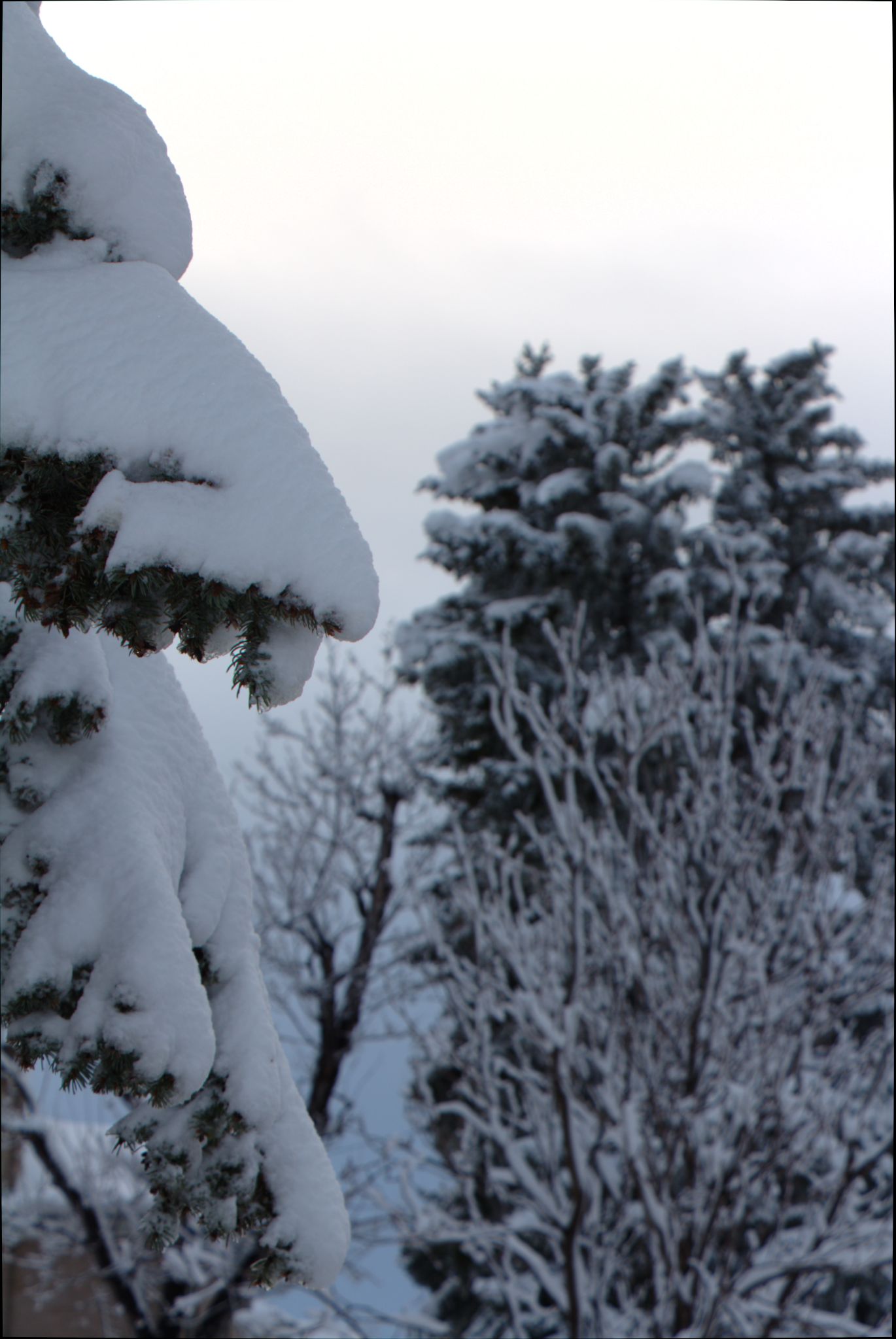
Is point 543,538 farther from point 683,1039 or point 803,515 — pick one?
point 683,1039

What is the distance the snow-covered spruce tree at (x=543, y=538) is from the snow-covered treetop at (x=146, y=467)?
12.1 metres

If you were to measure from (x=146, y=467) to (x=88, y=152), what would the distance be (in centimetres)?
68

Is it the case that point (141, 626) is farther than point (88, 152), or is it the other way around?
point (88, 152)

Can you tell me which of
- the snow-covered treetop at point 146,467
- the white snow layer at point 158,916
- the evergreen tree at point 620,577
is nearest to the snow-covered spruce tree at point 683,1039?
the evergreen tree at point 620,577

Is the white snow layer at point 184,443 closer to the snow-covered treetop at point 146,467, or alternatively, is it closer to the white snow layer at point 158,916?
the snow-covered treetop at point 146,467

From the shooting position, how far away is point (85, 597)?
1.96 m

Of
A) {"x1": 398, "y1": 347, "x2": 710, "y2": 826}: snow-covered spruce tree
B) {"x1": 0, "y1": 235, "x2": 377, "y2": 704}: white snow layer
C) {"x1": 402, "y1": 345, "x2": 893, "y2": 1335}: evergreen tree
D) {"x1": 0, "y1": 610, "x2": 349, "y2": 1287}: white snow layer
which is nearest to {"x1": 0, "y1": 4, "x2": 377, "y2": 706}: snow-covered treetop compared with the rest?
{"x1": 0, "y1": 235, "x2": 377, "y2": 704}: white snow layer

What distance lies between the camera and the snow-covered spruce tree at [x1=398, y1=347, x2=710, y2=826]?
49.5 ft

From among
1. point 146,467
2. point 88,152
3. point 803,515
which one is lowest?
point 146,467

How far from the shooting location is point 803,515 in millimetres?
17266

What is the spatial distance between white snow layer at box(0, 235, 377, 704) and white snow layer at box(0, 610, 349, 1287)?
42cm

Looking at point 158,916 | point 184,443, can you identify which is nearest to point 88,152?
point 184,443

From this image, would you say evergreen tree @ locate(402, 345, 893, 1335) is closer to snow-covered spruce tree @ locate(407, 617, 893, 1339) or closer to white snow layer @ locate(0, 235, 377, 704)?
snow-covered spruce tree @ locate(407, 617, 893, 1339)

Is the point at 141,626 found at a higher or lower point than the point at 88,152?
lower
